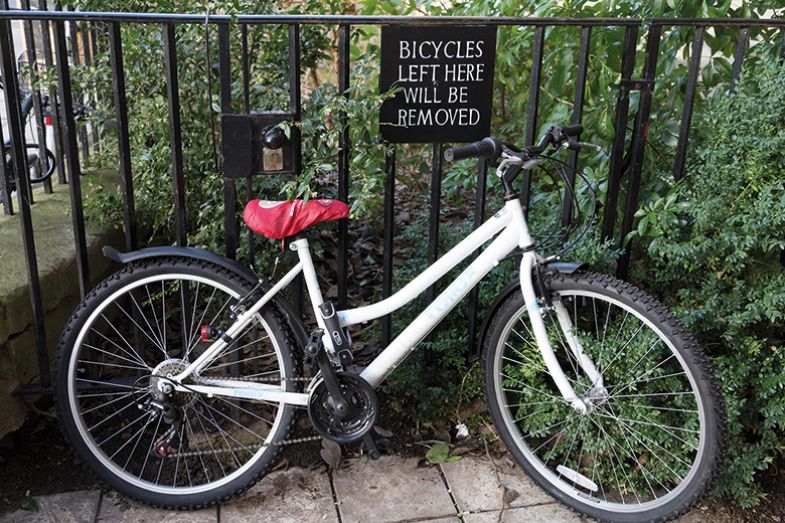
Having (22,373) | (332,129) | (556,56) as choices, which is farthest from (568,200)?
(22,373)

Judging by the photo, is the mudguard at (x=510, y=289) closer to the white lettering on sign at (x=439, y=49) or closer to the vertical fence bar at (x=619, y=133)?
the vertical fence bar at (x=619, y=133)

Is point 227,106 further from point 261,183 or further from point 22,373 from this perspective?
point 22,373

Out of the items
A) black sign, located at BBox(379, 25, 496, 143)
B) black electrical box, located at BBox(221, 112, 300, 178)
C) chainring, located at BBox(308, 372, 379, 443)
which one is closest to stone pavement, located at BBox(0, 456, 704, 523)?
chainring, located at BBox(308, 372, 379, 443)

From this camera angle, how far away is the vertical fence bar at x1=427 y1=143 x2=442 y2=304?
2.92m

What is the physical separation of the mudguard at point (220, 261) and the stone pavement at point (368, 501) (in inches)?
23.5

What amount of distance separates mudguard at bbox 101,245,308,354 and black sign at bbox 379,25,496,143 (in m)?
0.71

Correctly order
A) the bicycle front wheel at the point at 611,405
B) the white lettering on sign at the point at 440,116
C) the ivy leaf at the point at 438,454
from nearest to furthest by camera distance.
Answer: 1. the bicycle front wheel at the point at 611,405
2. the white lettering on sign at the point at 440,116
3. the ivy leaf at the point at 438,454

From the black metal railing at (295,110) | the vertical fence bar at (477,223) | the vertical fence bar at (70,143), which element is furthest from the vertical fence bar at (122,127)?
the vertical fence bar at (477,223)

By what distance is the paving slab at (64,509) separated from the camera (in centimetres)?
271

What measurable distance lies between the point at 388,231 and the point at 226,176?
66cm

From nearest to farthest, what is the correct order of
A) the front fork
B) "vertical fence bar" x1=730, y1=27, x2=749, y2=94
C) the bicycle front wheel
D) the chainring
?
the bicycle front wheel → the front fork → the chainring → "vertical fence bar" x1=730, y1=27, x2=749, y2=94

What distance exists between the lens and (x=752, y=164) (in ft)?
8.77

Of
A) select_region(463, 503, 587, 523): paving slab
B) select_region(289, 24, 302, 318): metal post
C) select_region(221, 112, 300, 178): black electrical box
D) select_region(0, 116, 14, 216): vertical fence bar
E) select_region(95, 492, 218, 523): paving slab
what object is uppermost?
select_region(289, 24, 302, 318): metal post

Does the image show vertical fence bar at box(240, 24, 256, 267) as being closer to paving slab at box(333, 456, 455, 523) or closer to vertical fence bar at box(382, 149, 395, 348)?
vertical fence bar at box(382, 149, 395, 348)
